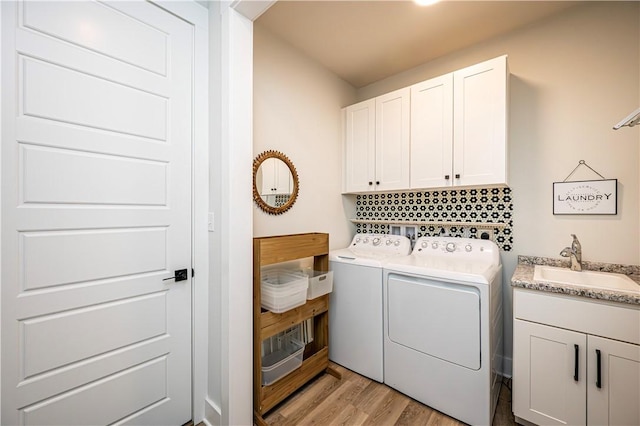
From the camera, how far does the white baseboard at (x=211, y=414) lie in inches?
60.8

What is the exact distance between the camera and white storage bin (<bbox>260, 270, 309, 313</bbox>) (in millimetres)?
1658

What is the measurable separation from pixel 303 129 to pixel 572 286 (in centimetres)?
214

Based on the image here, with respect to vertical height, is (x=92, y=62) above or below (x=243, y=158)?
above

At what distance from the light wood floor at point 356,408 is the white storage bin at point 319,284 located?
70 cm

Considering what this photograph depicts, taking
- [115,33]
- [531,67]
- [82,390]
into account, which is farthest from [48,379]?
[531,67]

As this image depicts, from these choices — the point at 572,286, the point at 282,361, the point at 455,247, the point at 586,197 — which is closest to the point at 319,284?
the point at 282,361

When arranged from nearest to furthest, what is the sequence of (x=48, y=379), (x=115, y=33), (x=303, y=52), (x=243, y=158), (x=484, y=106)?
Result: (x=48, y=379) → (x=115, y=33) → (x=243, y=158) → (x=484, y=106) → (x=303, y=52)

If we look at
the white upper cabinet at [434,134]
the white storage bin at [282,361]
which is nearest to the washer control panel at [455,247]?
the white upper cabinet at [434,134]

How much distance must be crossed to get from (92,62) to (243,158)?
31.7 inches

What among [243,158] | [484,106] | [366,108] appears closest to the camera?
[243,158]

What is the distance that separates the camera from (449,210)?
7.78ft

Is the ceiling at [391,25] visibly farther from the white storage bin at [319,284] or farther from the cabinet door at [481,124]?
the white storage bin at [319,284]

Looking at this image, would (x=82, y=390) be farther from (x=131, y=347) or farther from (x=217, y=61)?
(x=217, y=61)

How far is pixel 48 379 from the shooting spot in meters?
1.16
